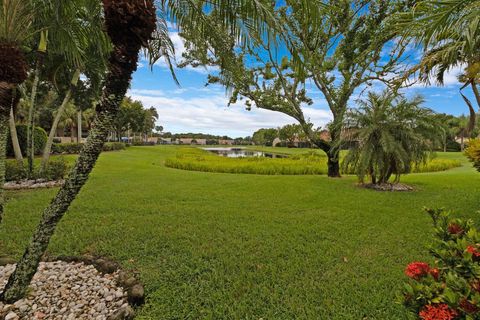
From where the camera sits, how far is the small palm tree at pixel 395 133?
7.69 metres

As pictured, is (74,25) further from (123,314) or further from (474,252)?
(474,252)

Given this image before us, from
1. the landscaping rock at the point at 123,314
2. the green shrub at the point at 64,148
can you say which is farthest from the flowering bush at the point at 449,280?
the green shrub at the point at 64,148

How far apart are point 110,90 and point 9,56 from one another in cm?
124

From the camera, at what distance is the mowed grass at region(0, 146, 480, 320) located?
2.63 metres

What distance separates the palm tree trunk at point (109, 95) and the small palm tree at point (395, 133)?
7401 millimetres

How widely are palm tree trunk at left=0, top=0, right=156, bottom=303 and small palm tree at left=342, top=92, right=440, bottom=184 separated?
7.40 m

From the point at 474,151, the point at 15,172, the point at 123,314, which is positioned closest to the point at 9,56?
the point at 123,314

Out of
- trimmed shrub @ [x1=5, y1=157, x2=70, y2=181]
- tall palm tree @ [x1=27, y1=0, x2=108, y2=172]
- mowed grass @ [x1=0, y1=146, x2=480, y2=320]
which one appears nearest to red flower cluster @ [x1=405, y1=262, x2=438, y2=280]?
mowed grass @ [x1=0, y1=146, x2=480, y2=320]

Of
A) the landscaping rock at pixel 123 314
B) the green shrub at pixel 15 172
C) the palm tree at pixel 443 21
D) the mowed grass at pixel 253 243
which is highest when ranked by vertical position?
the palm tree at pixel 443 21

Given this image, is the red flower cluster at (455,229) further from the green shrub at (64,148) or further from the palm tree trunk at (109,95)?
the green shrub at (64,148)

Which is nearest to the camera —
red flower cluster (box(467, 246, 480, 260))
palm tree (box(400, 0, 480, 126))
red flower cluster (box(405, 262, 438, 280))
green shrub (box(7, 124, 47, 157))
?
red flower cluster (box(467, 246, 480, 260))

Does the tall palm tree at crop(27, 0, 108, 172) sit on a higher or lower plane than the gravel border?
higher

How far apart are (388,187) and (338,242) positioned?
18.8 ft

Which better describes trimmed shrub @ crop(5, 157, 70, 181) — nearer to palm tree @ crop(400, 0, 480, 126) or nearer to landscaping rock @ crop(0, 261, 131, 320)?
landscaping rock @ crop(0, 261, 131, 320)
